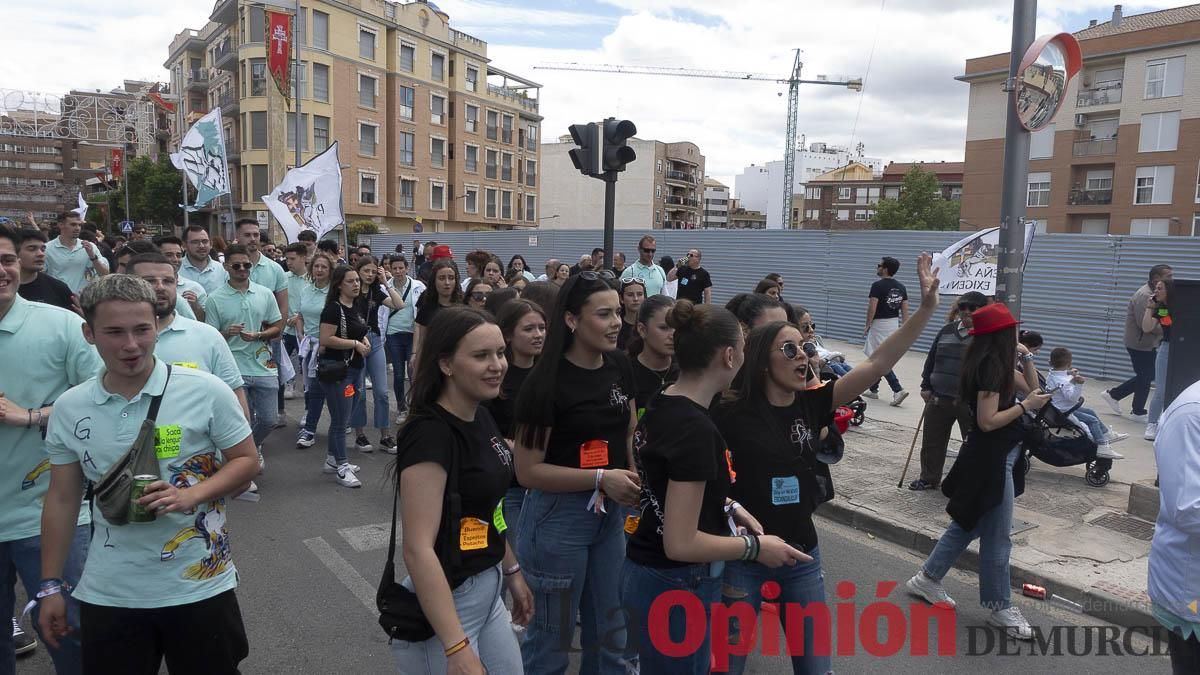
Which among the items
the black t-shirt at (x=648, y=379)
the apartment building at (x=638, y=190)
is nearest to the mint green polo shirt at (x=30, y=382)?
the black t-shirt at (x=648, y=379)

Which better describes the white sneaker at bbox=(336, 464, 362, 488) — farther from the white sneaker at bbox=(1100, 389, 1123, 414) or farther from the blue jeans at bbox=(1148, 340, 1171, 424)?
the white sneaker at bbox=(1100, 389, 1123, 414)

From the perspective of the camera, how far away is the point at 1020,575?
4977 millimetres

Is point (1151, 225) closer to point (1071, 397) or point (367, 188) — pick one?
point (1071, 397)

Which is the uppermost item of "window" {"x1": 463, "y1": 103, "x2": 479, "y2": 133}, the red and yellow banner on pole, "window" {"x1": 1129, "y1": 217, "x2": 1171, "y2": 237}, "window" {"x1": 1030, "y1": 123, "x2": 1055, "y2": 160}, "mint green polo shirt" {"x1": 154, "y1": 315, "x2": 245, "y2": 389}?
"window" {"x1": 463, "y1": 103, "x2": 479, "y2": 133}

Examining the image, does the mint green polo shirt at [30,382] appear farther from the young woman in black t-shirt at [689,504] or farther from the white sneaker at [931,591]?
the white sneaker at [931,591]

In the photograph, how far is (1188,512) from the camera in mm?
2340

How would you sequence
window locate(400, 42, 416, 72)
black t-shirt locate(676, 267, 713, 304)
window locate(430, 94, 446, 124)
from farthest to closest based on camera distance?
1. window locate(430, 94, 446, 124)
2. window locate(400, 42, 416, 72)
3. black t-shirt locate(676, 267, 713, 304)

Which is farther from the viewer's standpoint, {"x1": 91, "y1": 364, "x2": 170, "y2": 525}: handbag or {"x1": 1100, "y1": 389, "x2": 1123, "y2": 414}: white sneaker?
{"x1": 1100, "y1": 389, "x2": 1123, "y2": 414}: white sneaker

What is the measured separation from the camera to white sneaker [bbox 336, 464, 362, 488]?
6.54 meters

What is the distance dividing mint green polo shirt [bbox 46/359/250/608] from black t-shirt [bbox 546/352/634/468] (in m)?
1.18

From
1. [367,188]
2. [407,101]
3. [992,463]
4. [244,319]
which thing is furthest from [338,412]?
[407,101]

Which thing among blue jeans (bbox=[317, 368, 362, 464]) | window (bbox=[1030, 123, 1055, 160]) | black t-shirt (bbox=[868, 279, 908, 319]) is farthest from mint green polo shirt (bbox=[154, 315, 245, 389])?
window (bbox=[1030, 123, 1055, 160])

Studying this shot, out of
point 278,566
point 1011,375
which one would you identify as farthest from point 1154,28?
point 278,566

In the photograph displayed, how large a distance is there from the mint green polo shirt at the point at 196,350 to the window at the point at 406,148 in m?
46.6
